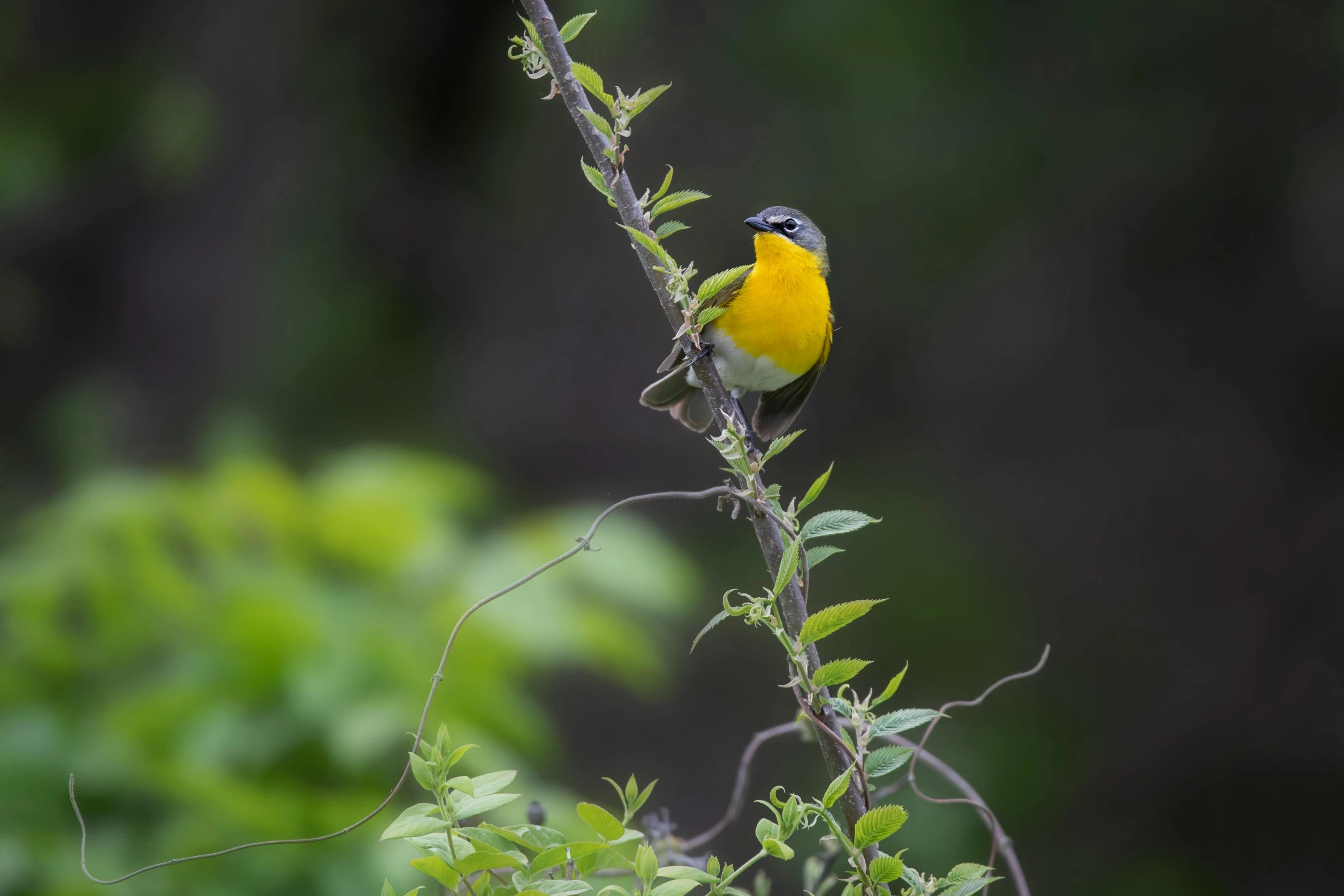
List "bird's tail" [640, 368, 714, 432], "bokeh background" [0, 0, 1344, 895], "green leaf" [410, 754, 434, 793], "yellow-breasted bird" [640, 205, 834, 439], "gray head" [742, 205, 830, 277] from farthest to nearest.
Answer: "bokeh background" [0, 0, 1344, 895] → "gray head" [742, 205, 830, 277] → "yellow-breasted bird" [640, 205, 834, 439] → "bird's tail" [640, 368, 714, 432] → "green leaf" [410, 754, 434, 793]

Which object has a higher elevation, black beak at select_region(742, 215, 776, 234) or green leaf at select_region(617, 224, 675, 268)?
green leaf at select_region(617, 224, 675, 268)

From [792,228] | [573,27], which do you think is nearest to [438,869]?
[573,27]

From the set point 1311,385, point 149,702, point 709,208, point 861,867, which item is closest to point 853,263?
point 709,208

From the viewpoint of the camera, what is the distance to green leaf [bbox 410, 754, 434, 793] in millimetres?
725

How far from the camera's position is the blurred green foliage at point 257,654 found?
170 centimetres

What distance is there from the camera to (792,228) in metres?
2.00

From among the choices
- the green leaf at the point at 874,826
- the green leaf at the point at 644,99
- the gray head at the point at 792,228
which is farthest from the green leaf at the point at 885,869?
the gray head at the point at 792,228

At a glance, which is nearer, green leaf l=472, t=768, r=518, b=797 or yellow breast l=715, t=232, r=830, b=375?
green leaf l=472, t=768, r=518, b=797

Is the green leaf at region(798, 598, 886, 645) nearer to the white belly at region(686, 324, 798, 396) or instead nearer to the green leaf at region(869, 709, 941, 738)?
the green leaf at region(869, 709, 941, 738)

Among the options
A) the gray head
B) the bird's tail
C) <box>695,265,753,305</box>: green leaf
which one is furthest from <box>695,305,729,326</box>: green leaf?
the gray head

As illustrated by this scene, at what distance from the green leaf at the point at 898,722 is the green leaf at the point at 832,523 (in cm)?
14

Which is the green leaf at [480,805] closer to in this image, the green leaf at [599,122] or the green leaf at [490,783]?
the green leaf at [490,783]

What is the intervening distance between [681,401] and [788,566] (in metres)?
1.04

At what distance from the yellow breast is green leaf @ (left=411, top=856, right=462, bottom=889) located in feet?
3.77
